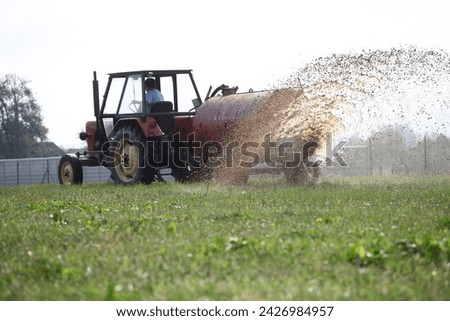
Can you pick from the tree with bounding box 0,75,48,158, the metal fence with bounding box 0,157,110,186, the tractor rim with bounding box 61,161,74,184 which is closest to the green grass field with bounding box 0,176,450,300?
the tractor rim with bounding box 61,161,74,184

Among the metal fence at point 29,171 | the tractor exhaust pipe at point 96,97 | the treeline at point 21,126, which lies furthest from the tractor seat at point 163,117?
the treeline at point 21,126

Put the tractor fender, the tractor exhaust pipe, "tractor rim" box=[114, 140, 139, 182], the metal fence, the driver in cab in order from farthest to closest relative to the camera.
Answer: the metal fence → the tractor exhaust pipe → "tractor rim" box=[114, 140, 139, 182] → the driver in cab → the tractor fender

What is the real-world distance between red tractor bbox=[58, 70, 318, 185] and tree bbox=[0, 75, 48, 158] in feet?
166

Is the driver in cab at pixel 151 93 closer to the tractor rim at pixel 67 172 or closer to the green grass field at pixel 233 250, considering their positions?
the tractor rim at pixel 67 172

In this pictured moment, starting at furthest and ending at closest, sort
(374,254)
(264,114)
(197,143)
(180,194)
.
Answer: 1. (197,143)
2. (264,114)
3. (180,194)
4. (374,254)

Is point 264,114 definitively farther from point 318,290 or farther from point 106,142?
point 318,290

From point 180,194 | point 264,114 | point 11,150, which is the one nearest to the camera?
point 180,194

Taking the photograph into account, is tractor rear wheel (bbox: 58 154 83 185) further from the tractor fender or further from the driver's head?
the driver's head

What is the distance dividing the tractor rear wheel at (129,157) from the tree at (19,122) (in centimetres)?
5056

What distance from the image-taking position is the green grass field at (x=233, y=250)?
7.44 metres

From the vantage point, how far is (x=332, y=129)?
19062mm

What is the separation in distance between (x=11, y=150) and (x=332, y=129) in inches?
2221

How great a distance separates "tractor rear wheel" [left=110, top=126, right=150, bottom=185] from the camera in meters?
21.9

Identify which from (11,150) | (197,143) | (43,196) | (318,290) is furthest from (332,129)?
(11,150)
